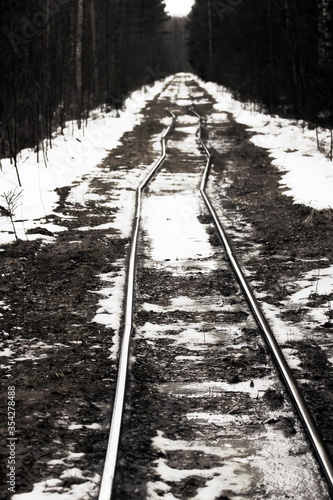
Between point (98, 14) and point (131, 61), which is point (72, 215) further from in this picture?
point (98, 14)

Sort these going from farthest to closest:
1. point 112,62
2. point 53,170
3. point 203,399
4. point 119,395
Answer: point 112,62
point 53,170
point 203,399
point 119,395

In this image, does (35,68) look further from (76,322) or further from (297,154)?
(76,322)

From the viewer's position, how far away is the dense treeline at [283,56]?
61.2 feet

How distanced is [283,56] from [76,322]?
74.4 feet

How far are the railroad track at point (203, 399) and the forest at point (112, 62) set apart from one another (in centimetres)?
836

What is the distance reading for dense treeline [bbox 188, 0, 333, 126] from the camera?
18.6 metres

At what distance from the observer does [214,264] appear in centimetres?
891

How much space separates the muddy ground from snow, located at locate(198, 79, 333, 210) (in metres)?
0.52

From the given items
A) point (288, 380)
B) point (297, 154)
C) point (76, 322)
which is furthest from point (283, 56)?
point (288, 380)

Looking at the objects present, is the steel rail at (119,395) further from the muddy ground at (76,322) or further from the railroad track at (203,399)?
the muddy ground at (76,322)

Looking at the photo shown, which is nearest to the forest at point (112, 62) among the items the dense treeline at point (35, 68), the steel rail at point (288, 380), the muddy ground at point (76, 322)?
the dense treeline at point (35, 68)

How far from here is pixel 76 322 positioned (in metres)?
6.83

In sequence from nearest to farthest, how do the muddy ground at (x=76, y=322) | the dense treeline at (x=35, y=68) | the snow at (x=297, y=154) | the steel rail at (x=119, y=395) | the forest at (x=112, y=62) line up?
the steel rail at (x=119, y=395) < the muddy ground at (x=76, y=322) < the snow at (x=297, y=154) < the dense treeline at (x=35, y=68) < the forest at (x=112, y=62)

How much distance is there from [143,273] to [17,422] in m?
3.94
